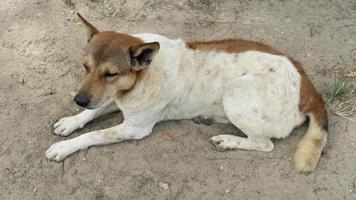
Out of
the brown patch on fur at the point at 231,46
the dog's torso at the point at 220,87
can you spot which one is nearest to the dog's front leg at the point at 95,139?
the dog's torso at the point at 220,87

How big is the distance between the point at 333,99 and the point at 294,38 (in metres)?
1.03

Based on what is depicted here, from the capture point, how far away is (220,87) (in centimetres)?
480

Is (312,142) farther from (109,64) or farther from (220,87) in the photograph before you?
(109,64)

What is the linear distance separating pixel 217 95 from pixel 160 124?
694 mm

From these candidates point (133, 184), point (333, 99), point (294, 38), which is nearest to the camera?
point (133, 184)

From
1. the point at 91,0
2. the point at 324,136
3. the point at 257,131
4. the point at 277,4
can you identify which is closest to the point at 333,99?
the point at 324,136

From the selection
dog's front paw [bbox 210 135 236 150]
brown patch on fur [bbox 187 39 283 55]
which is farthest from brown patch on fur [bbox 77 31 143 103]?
dog's front paw [bbox 210 135 236 150]

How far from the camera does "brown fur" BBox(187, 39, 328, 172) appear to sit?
15.1 ft

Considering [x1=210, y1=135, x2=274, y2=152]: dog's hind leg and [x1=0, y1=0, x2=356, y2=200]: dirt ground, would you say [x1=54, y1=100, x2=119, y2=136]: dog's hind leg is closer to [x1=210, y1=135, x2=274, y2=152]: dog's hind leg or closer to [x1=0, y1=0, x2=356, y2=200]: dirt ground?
[x1=0, y1=0, x2=356, y2=200]: dirt ground

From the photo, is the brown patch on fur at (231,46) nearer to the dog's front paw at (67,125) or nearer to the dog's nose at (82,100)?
the dog's nose at (82,100)

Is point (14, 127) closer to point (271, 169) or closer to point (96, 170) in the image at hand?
point (96, 170)

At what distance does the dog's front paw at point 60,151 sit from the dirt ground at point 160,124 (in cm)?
6

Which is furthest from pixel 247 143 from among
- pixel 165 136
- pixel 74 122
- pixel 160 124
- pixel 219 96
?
pixel 74 122

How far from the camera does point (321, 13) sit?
6285 mm
